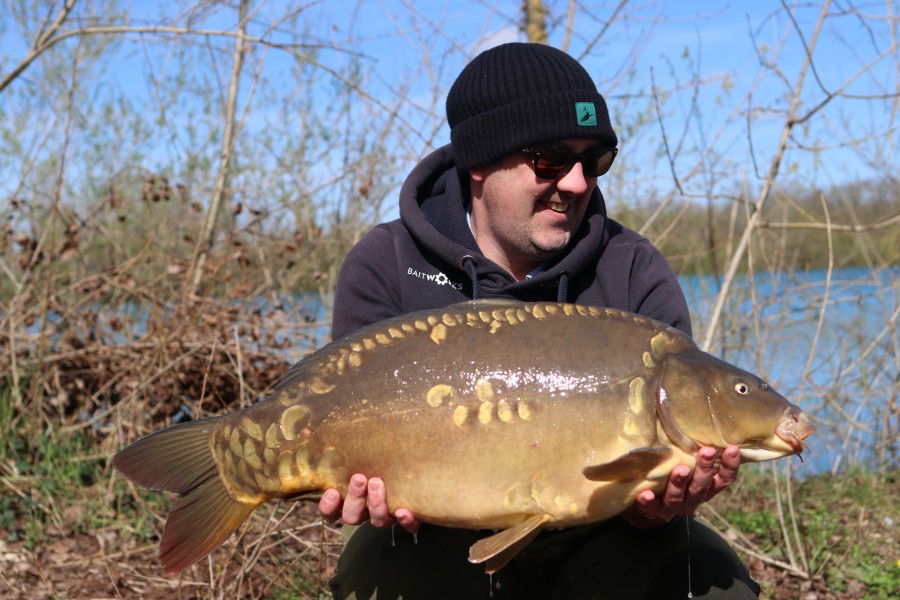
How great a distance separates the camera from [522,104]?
215 cm

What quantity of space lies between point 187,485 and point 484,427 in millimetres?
576

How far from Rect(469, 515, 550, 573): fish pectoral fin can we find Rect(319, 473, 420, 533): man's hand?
165mm

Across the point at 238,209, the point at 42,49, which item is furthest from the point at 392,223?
the point at 42,49

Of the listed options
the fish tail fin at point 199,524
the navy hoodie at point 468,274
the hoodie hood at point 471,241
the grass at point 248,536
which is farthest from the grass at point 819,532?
the fish tail fin at point 199,524

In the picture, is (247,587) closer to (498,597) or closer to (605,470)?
(498,597)

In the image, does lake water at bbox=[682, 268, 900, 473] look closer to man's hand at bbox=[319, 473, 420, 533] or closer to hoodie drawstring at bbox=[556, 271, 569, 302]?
hoodie drawstring at bbox=[556, 271, 569, 302]

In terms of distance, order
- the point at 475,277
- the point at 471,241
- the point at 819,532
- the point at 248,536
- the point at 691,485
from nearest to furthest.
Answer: the point at 691,485 < the point at 475,277 < the point at 471,241 < the point at 248,536 < the point at 819,532

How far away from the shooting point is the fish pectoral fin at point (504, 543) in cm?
158

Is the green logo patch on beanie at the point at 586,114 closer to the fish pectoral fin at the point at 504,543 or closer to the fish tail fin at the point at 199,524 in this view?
the fish pectoral fin at the point at 504,543

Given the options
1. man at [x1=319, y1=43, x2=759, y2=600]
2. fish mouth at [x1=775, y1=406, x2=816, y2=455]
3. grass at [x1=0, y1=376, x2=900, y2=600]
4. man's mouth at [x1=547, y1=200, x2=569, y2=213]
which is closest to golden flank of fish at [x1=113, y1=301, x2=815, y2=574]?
fish mouth at [x1=775, y1=406, x2=816, y2=455]

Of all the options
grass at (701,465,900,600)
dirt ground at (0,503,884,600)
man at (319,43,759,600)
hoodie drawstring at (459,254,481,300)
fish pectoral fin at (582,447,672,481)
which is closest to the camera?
fish pectoral fin at (582,447,672,481)

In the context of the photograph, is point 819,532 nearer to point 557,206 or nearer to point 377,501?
point 557,206

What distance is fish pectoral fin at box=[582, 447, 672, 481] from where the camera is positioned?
4.97ft

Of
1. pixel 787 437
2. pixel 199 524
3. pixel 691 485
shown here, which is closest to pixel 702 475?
pixel 691 485
